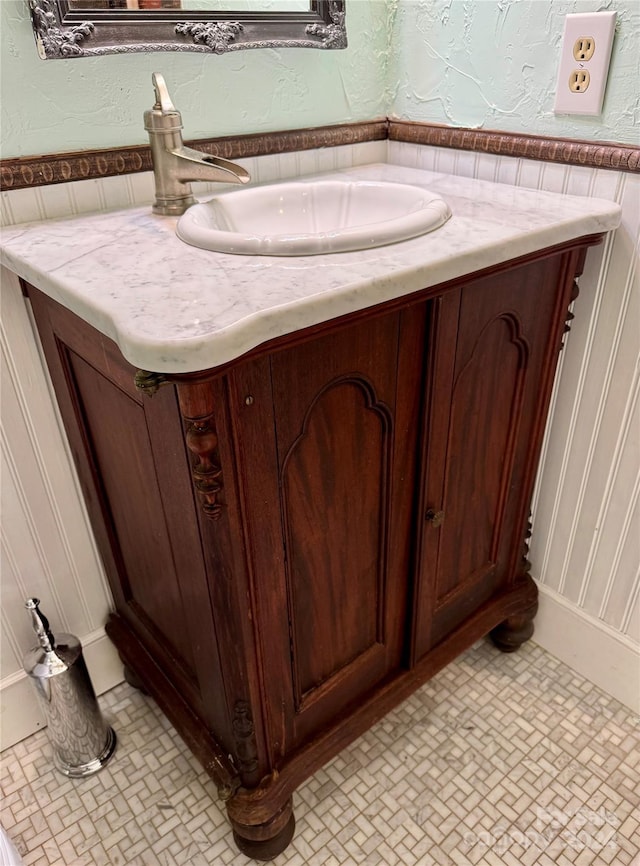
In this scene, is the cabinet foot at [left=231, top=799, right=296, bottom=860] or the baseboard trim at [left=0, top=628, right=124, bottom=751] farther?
the baseboard trim at [left=0, top=628, right=124, bottom=751]

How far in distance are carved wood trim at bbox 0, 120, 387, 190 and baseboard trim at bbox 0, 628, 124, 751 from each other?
2.65ft

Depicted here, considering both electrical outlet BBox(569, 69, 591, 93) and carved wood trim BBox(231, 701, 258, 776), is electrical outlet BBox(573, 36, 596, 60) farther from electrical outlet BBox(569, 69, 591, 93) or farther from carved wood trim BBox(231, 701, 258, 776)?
carved wood trim BBox(231, 701, 258, 776)

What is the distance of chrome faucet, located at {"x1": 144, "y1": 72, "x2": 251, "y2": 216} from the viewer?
851mm

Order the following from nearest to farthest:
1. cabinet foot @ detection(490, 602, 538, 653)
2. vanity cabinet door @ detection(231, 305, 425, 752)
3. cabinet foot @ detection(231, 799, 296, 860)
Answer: vanity cabinet door @ detection(231, 305, 425, 752), cabinet foot @ detection(231, 799, 296, 860), cabinet foot @ detection(490, 602, 538, 653)

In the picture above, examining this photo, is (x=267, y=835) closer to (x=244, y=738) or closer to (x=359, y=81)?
(x=244, y=738)

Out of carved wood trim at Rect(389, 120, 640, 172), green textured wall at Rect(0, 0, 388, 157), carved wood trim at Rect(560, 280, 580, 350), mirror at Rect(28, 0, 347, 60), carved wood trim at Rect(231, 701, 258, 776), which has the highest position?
mirror at Rect(28, 0, 347, 60)

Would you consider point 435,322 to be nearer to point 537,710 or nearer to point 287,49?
point 287,49

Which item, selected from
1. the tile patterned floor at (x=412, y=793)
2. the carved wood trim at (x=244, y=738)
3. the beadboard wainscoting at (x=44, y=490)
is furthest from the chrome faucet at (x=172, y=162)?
the tile patterned floor at (x=412, y=793)

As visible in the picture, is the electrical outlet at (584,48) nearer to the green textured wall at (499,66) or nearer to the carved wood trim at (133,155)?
the green textured wall at (499,66)

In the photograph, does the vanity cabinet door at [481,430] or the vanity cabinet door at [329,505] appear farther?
the vanity cabinet door at [481,430]

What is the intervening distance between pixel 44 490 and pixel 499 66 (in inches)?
39.6

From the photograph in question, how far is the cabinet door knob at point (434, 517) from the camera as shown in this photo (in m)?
0.96

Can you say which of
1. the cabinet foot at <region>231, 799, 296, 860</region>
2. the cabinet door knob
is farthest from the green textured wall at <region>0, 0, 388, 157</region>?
the cabinet foot at <region>231, 799, 296, 860</region>

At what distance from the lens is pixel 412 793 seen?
1075 millimetres
